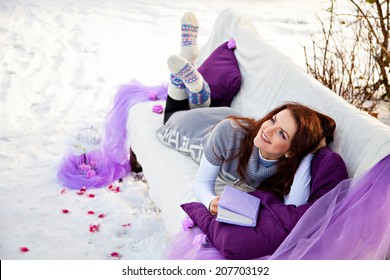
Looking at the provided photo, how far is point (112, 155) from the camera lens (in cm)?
275

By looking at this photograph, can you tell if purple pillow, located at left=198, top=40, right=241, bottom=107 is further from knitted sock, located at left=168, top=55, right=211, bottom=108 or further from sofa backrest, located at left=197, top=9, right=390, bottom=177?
knitted sock, located at left=168, top=55, right=211, bottom=108

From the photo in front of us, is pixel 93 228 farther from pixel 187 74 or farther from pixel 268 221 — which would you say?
pixel 268 221

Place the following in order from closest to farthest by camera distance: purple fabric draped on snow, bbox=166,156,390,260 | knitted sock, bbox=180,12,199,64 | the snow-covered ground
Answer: purple fabric draped on snow, bbox=166,156,390,260
the snow-covered ground
knitted sock, bbox=180,12,199,64

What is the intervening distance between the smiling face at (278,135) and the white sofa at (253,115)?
7.9 inches

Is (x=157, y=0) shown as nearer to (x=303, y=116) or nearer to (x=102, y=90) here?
(x=102, y=90)

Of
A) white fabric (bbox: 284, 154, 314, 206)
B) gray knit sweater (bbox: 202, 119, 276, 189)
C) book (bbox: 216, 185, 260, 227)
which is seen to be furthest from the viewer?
gray knit sweater (bbox: 202, 119, 276, 189)

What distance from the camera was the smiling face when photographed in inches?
68.7

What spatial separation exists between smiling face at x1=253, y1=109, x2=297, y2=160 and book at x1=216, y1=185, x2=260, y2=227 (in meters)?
0.18

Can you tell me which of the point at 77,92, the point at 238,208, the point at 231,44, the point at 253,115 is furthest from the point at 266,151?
the point at 77,92

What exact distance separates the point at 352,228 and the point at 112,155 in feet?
4.96

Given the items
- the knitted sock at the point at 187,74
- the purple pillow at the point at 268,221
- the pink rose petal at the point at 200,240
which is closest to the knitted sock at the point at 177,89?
the knitted sock at the point at 187,74

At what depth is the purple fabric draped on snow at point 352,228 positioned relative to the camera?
1.52 m

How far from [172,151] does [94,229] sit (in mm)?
490

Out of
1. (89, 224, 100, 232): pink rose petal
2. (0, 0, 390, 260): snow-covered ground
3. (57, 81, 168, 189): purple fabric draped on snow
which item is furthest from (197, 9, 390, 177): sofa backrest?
(89, 224, 100, 232): pink rose petal
